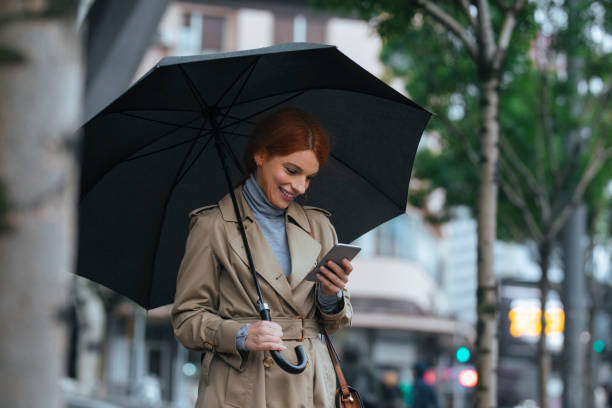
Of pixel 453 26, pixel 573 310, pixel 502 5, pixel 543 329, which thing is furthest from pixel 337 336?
pixel 453 26

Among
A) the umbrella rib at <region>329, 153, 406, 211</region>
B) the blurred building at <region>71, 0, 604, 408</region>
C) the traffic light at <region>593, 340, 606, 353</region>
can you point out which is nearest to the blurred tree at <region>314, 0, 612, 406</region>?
the umbrella rib at <region>329, 153, 406, 211</region>

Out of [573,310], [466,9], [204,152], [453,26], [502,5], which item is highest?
[502,5]

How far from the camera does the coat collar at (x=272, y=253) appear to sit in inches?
122

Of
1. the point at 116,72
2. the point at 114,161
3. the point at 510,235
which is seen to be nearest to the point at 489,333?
the point at 114,161

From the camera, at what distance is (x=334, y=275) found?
9.55ft

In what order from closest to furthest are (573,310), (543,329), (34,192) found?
(34,192) < (543,329) < (573,310)

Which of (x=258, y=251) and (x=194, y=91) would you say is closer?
(x=258, y=251)

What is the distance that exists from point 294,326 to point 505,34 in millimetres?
4681

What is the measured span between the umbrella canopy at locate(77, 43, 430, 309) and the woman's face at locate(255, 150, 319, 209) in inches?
14.8

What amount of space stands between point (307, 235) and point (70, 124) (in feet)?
6.10

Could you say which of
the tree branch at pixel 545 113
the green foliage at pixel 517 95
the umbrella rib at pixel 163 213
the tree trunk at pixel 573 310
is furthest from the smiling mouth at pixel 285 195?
the tree trunk at pixel 573 310

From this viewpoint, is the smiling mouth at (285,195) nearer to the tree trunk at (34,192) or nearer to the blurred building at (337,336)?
the tree trunk at (34,192)

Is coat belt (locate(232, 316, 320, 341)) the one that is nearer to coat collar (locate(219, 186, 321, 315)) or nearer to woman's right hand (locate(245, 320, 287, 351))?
coat collar (locate(219, 186, 321, 315))

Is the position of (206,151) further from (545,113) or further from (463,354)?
(463,354)
